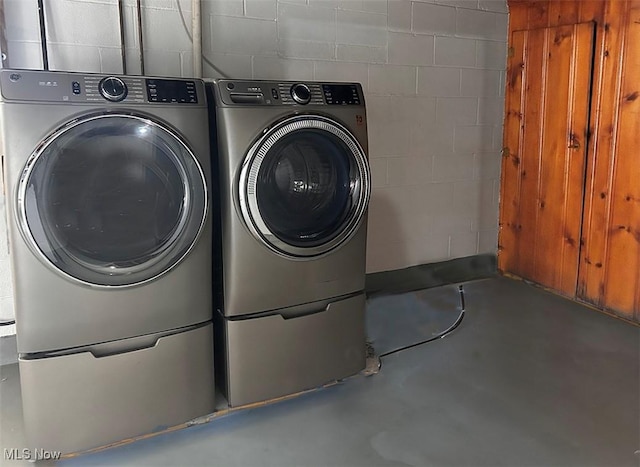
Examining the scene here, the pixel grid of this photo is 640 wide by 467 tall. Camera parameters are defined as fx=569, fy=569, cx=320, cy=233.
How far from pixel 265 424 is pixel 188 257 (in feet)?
2.37

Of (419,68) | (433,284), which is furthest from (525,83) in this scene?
(433,284)

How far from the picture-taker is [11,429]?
7.07 ft

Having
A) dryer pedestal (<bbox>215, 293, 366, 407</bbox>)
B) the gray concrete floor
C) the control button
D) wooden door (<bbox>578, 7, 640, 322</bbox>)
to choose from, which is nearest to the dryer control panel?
the control button

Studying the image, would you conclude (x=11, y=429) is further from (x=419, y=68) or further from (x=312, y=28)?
(x=419, y=68)

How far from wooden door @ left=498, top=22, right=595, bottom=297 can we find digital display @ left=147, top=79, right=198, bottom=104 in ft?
7.75

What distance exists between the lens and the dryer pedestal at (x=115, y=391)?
6.25ft

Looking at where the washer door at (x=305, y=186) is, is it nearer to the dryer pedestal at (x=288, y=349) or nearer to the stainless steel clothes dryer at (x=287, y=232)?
the stainless steel clothes dryer at (x=287, y=232)

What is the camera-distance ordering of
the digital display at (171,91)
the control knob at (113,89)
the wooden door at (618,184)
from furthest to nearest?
the wooden door at (618,184), the digital display at (171,91), the control knob at (113,89)

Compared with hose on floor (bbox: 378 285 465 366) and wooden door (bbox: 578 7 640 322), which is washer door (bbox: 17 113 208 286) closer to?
hose on floor (bbox: 378 285 465 366)

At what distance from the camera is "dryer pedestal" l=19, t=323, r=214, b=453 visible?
191 centimetres

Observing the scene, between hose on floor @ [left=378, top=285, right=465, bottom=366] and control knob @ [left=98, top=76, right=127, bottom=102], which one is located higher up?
control knob @ [left=98, top=76, right=127, bottom=102]

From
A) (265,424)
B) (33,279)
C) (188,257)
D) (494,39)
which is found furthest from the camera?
(494,39)

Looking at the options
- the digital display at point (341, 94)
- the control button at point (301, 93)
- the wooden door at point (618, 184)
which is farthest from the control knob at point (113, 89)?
the wooden door at point (618, 184)

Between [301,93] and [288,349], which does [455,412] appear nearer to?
[288,349]
